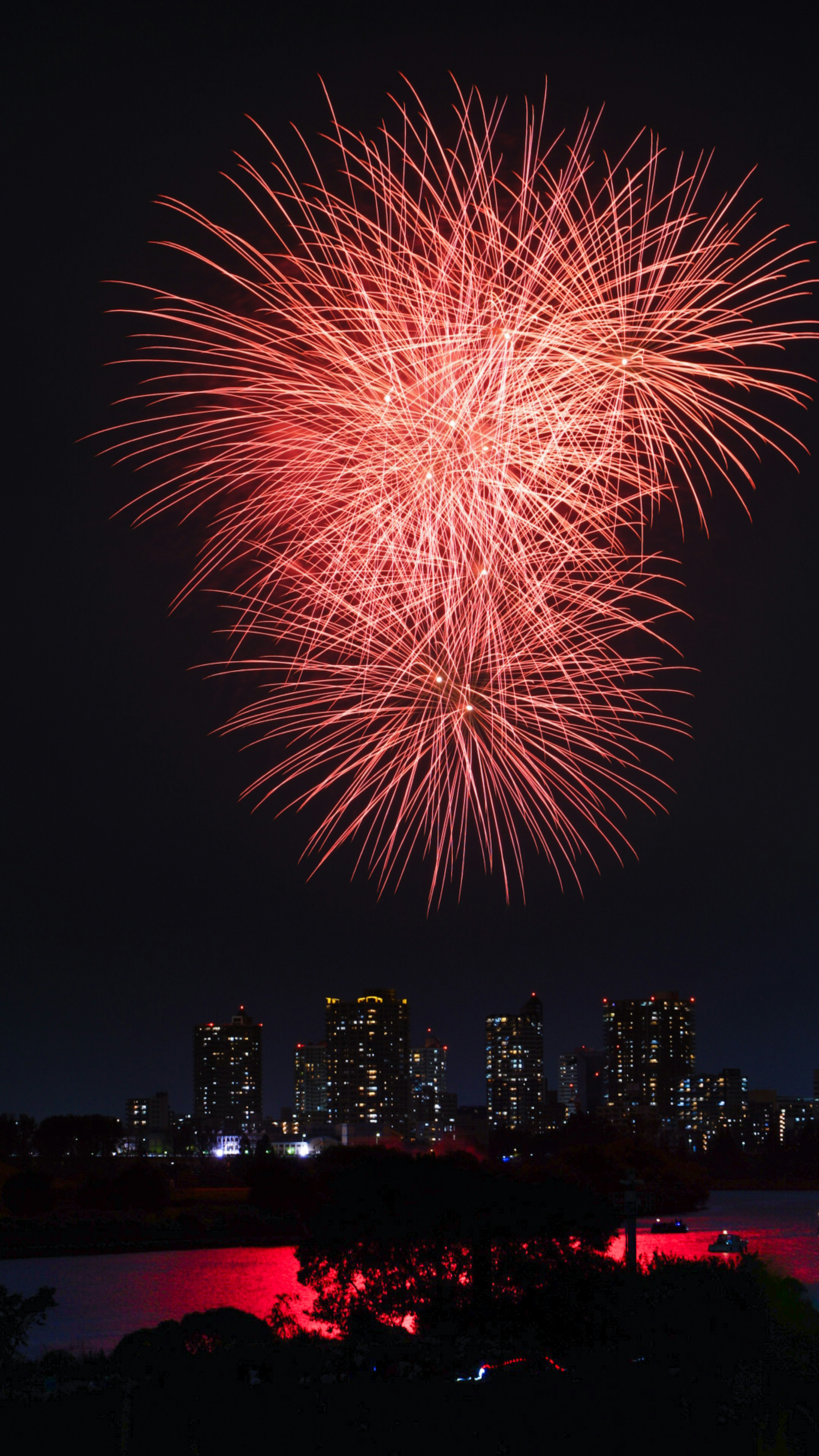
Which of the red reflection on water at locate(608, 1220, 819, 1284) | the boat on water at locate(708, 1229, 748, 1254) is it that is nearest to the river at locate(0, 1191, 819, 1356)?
the red reflection on water at locate(608, 1220, 819, 1284)

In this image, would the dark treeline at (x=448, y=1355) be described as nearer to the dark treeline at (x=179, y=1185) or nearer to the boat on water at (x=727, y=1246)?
the boat on water at (x=727, y=1246)

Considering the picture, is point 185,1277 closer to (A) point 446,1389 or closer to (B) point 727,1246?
(B) point 727,1246

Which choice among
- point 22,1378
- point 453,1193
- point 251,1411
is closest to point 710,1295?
point 453,1193

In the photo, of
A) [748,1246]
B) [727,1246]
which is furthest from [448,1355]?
[748,1246]

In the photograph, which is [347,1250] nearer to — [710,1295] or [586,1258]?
[586,1258]

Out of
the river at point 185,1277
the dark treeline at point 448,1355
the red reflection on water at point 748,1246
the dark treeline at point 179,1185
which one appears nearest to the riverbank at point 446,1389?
the dark treeline at point 448,1355

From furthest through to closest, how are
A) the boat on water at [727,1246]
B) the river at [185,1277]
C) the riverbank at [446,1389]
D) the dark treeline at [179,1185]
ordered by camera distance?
the dark treeline at [179,1185]
the boat on water at [727,1246]
the river at [185,1277]
the riverbank at [446,1389]

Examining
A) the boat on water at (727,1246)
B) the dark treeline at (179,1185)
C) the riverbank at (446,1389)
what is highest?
the riverbank at (446,1389)

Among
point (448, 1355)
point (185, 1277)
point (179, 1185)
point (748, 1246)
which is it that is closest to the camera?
point (448, 1355)

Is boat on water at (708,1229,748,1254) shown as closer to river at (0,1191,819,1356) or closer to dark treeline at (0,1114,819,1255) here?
river at (0,1191,819,1356)
